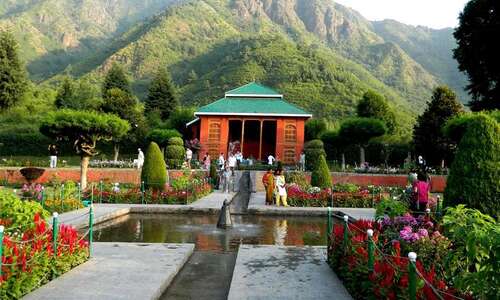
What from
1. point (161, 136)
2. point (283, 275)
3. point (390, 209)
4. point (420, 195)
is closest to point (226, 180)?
point (420, 195)

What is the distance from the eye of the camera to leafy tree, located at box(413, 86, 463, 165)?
3475 cm

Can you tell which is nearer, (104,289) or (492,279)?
(492,279)

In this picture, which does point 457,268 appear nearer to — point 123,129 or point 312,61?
point 123,129

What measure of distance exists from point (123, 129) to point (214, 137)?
15.7m

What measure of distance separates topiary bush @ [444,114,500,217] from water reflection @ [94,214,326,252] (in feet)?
12.7

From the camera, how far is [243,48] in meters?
85.2

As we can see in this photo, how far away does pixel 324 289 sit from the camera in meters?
6.31

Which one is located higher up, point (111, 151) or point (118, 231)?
point (111, 151)

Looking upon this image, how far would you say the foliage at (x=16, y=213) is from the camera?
6730 mm

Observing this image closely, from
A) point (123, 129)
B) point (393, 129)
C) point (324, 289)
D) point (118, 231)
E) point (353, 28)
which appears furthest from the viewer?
point (353, 28)

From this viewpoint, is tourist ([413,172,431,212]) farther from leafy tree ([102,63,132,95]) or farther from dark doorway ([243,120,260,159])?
leafy tree ([102,63,132,95])

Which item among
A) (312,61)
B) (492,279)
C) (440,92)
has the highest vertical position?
(312,61)

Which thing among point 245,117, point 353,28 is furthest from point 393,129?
point 353,28

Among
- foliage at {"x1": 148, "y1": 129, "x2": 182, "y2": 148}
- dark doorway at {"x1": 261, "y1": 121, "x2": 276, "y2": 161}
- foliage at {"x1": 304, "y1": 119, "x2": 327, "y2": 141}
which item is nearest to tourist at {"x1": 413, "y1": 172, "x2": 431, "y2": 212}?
foliage at {"x1": 148, "y1": 129, "x2": 182, "y2": 148}
